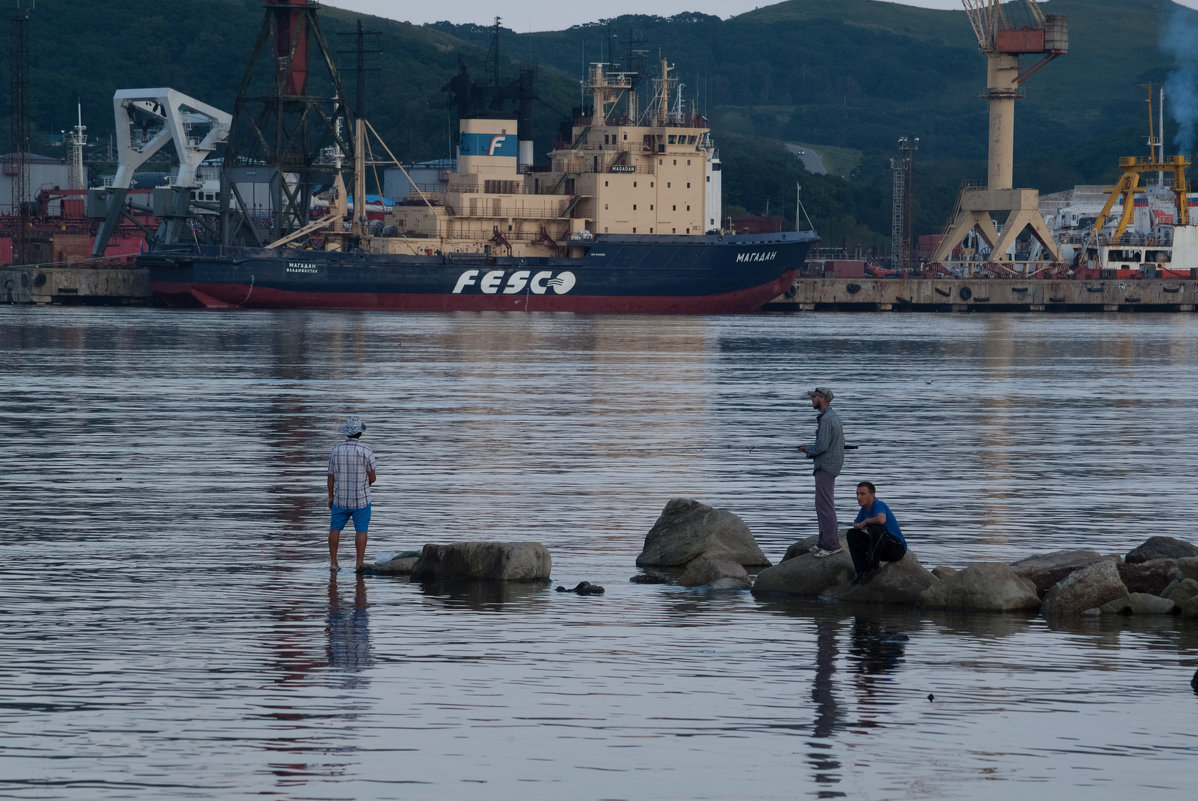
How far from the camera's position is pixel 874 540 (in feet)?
55.5

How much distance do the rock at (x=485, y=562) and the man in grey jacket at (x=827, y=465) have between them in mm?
2868

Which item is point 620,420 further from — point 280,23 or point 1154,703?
Answer: point 280,23

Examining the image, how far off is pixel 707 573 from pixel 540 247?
86988 millimetres

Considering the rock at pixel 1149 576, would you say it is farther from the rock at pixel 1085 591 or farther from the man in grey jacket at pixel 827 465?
the man in grey jacket at pixel 827 465

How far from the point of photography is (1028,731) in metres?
11.9

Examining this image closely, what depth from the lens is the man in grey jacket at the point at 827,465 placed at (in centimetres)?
1744

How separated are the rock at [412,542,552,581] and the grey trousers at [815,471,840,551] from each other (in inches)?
113

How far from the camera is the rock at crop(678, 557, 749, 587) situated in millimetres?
17844

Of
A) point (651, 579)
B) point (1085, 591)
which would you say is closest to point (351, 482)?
point (651, 579)

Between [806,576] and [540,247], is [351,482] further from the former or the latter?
[540,247]

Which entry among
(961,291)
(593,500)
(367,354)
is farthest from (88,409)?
(961,291)

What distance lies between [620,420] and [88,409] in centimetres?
1202

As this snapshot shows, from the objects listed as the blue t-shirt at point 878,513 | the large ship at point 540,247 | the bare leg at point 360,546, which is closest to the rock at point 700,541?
the blue t-shirt at point 878,513

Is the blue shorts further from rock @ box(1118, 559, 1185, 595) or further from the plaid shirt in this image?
rock @ box(1118, 559, 1185, 595)
